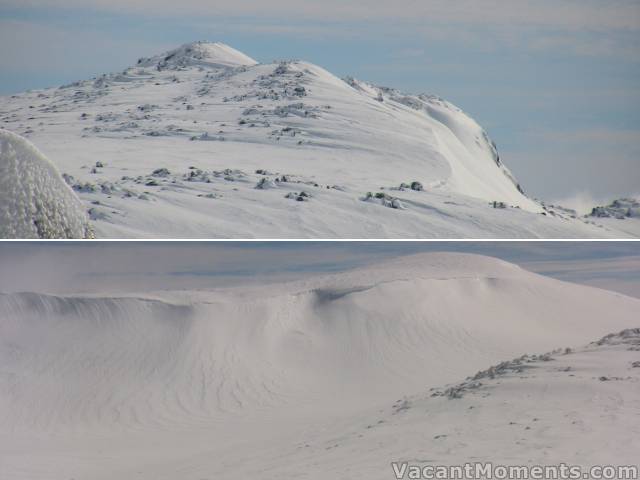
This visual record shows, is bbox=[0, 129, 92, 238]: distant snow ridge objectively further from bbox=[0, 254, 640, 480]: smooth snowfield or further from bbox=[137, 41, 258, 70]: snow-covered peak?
bbox=[137, 41, 258, 70]: snow-covered peak

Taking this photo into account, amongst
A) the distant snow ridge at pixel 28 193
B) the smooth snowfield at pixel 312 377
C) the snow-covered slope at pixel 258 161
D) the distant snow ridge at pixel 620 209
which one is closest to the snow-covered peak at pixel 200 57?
the snow-covered slope at pixel 258 161

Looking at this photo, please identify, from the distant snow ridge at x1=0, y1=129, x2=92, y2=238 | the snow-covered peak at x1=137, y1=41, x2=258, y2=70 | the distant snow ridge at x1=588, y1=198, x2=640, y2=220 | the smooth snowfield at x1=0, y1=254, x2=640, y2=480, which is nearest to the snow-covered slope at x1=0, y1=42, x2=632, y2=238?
the smooth snowfield at x1=0, y1=254, x2=640, y2=480

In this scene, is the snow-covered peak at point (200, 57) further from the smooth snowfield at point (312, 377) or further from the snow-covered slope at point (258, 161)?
the smooth snowfield at point (312, 377)

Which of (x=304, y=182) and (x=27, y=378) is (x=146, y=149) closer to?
(x=304, y=182)

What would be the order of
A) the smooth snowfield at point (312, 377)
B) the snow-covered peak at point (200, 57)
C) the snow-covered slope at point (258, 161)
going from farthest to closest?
the snow-covered peak at point (200, 57), the snow-covered slope at point (258, 161), the smooth snowfield at point (312, 377)

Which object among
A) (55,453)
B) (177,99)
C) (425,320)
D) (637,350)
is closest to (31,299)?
(55,453)

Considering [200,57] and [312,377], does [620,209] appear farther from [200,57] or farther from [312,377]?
[200,57]

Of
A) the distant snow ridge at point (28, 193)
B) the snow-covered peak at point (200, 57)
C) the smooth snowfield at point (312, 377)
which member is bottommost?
the smooth snowfield at point (312, 377)
